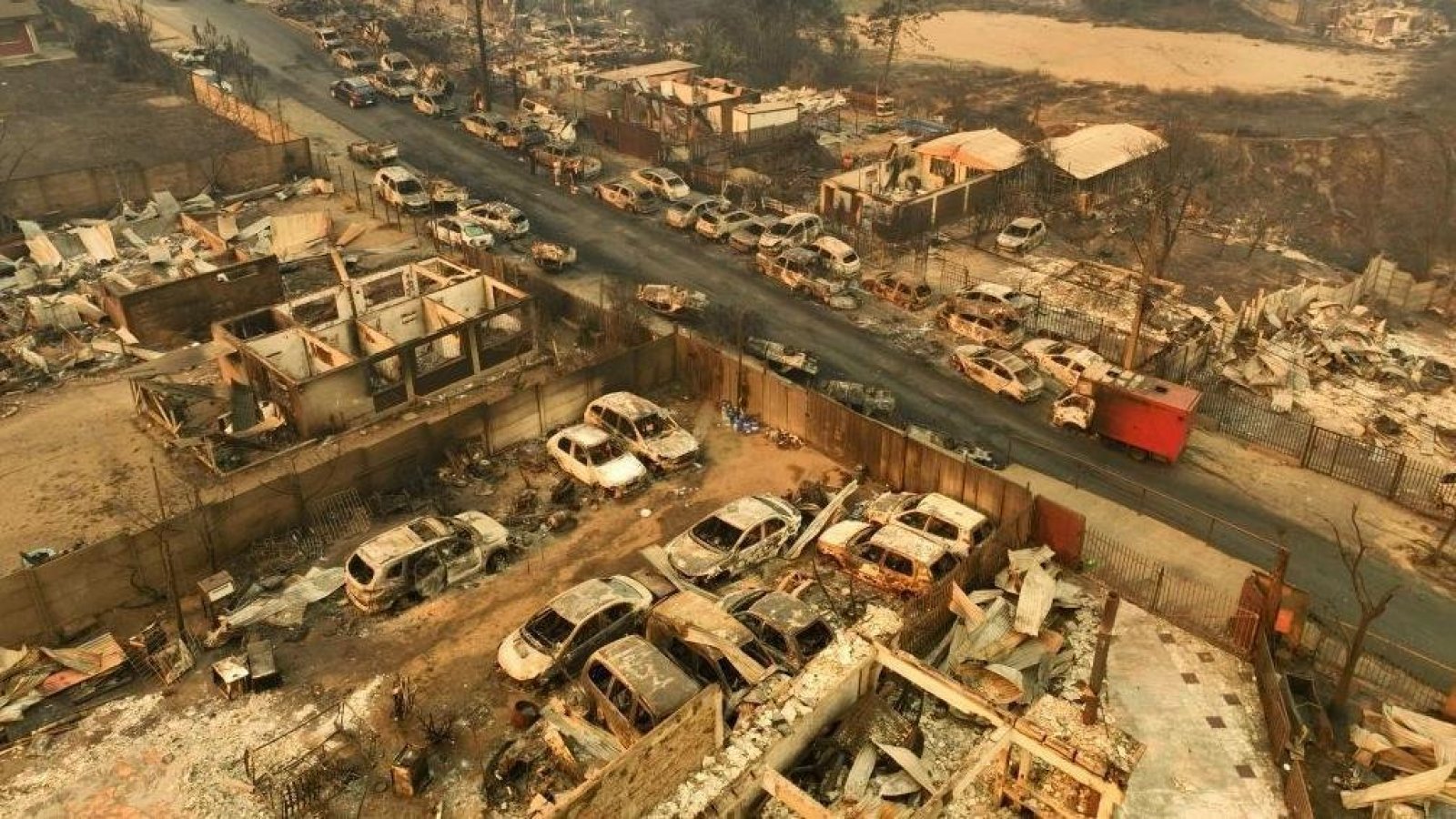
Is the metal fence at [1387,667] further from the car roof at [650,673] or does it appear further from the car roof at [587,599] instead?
the car roof at [587,599]

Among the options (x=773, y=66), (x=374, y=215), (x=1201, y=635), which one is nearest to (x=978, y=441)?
(x=1201, y=635)

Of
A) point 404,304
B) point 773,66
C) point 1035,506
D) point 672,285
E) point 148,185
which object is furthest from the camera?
point 773,66

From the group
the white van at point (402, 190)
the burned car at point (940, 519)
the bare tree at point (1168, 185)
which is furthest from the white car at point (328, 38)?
the burned car at point (940, 519)

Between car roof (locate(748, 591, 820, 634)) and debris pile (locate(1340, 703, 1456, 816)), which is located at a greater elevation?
car roof (locate(748, 591, 820, 634))

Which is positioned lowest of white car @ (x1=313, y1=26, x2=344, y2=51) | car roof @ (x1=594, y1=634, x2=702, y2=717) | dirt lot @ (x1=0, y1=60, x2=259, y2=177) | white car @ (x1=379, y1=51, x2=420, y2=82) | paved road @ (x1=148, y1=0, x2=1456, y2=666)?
paved road @ (x1=148, y1=0, x2=1456, y2=666)

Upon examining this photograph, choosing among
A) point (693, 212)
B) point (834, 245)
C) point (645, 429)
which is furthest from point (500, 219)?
point (645, 429)

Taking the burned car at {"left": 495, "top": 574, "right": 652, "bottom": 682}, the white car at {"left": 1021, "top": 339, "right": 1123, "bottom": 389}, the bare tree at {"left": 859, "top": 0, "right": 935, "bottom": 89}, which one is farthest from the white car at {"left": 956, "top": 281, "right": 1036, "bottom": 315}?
the bare tree at {"left": 859, "top": 0, "right": 935, "bottom": 89}

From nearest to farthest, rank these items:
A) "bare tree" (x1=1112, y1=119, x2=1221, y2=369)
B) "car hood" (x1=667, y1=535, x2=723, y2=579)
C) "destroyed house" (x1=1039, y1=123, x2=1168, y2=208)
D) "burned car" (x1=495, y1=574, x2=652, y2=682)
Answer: "burned car" (x1=495, y1=574, x2=652, y2=682) < "car hood" (x1=667, y1=535, x2=723, y2=579) < "bare tree" (x1=1112, y1=119, x2=1221, y2=369) < "destroyed house" (x1=1039, y1=123, x2=1168, y2=208)

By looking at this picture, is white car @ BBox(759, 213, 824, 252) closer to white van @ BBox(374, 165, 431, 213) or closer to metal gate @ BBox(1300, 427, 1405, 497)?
white van @ BBox(374, 165, 431, 213)

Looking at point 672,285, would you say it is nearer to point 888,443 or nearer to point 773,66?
point 888,443
